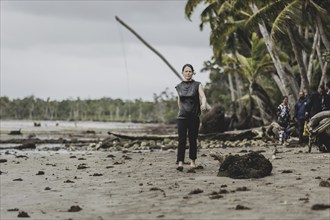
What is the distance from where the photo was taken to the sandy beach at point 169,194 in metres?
5.67

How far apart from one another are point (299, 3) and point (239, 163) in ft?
49.6

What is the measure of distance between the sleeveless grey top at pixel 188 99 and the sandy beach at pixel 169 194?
1.13 metres

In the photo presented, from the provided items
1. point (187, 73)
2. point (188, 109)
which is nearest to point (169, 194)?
point (188, 109)

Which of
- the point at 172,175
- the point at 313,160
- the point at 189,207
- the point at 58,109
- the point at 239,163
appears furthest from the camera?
the point at 58,109

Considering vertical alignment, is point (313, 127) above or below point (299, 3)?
below

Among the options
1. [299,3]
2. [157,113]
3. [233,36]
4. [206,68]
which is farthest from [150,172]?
[157,113]

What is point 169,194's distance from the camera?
7.04 metres

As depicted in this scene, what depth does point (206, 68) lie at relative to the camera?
2913 inches

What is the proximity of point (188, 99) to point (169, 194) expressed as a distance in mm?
3031

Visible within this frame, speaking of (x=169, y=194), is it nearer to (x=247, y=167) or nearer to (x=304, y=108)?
(x=247, y=167)

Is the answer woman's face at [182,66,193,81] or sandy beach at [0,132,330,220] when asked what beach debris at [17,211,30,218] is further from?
woman's face at [182,66,193,81]

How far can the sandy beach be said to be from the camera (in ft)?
18.6

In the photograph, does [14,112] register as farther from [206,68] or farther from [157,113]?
[206,68]

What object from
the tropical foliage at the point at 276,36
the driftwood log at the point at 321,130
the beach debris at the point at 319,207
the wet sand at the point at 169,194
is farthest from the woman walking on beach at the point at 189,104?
the tropical foliage at the point at 276,36
